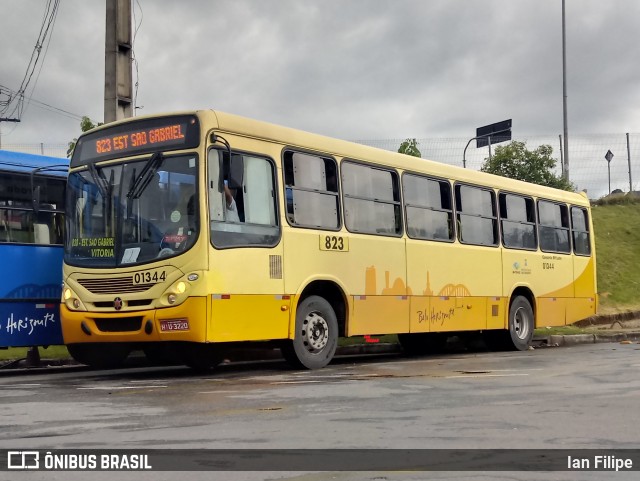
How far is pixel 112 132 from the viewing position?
12320 millimetres

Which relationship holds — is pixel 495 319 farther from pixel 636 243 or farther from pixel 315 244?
pixel 636 243

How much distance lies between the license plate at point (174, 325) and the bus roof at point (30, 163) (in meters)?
3.80

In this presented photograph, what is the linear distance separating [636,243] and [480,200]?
737 inches

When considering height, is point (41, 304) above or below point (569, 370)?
above

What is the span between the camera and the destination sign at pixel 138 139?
1151cm

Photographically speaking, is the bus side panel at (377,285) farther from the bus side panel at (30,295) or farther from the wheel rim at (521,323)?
the bus side panel at (30,295)

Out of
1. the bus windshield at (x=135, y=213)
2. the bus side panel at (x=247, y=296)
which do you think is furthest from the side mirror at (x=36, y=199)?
the bus side panel at (x=247, y=296)

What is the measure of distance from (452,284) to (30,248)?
7090 millimetres

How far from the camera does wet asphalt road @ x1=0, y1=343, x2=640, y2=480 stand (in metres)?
6.30

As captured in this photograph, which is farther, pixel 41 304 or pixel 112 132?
pixel 41 304

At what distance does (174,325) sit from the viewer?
36.4 feet

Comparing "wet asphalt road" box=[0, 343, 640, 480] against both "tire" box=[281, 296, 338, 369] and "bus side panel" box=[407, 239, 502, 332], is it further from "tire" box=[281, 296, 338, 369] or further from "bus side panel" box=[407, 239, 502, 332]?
"bus side panel" box=[407, 239, 502, 332]

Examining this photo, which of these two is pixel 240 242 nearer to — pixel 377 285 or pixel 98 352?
pixel 98 352

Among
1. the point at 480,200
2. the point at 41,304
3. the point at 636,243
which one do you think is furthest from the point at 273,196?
the point at 636,243
